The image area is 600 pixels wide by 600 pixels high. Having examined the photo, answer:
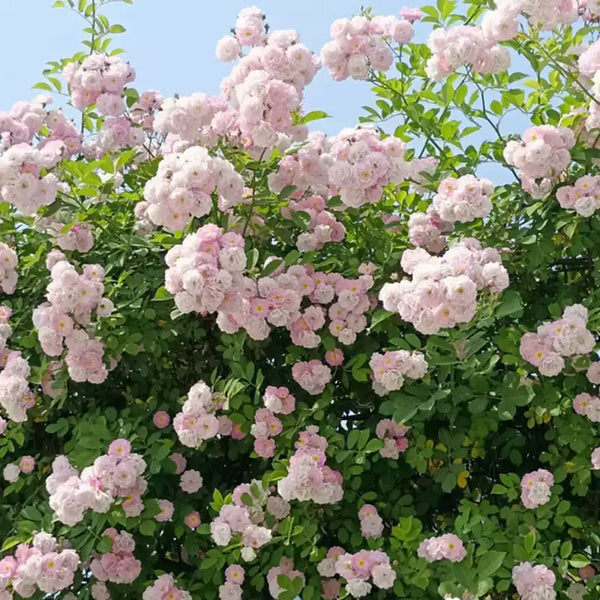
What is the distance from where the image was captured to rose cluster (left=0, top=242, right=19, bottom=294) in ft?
11.0

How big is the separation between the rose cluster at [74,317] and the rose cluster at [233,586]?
680 mm

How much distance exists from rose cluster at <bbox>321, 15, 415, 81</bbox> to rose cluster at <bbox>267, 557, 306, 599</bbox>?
149 centimetres

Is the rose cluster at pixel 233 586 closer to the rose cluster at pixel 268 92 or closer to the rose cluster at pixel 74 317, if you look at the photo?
the rose cluster at pixel 74 317

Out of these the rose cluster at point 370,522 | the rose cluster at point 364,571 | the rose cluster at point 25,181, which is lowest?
the rose cluster at point 364,571

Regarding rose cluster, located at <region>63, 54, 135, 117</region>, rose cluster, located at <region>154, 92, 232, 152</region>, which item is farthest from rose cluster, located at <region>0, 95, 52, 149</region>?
rose cluster, located at <region>154, 92, 232, 152</region>

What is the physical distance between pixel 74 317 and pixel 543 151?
142cm

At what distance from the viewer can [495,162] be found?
3.34 m

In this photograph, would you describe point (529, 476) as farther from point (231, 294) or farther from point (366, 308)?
point (231, 294)

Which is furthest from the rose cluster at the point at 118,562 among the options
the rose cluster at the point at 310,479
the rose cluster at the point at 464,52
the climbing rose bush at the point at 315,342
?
the rose cluster at the point at 464,52

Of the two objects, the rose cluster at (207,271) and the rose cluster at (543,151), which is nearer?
the rose cluster at (207,271)

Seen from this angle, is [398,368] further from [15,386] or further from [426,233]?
[15,386]

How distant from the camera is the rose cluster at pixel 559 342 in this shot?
282 centimetres

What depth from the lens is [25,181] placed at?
120 inches

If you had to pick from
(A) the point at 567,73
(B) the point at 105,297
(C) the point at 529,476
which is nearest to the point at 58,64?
(B) the point at 105,297
